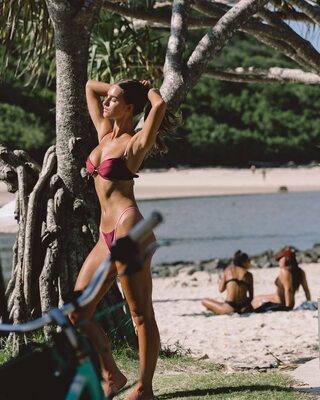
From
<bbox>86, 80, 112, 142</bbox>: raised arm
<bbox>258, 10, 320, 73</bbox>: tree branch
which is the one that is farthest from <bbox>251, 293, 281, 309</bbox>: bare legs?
<bbox>86, 80, 112, 142</bbox>: raised arm

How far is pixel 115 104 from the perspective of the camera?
4707mm

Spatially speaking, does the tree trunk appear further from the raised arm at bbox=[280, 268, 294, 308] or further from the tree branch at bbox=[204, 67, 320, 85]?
the raised arm at bbox=[280, 268, 294, 308]

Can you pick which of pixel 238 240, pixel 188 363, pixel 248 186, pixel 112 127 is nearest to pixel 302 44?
pixel 188 363

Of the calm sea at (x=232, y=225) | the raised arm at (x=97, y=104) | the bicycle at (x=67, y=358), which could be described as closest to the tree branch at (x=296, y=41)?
the raised arm at (x=97, y=104)

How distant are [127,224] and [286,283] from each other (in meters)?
7.06

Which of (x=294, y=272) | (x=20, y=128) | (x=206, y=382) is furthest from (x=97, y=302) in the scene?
(x=20, y=128)

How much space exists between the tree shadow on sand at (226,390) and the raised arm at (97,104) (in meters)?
1.62

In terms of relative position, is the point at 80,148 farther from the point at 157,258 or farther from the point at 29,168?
the point at 157,258

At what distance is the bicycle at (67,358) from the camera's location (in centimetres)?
261

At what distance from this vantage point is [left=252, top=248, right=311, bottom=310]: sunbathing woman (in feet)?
37.0

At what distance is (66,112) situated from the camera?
6820mm

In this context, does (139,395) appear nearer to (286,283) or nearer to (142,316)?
(142,316)

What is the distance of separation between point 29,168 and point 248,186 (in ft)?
155

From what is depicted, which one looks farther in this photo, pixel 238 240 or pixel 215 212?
pixel 215 212
